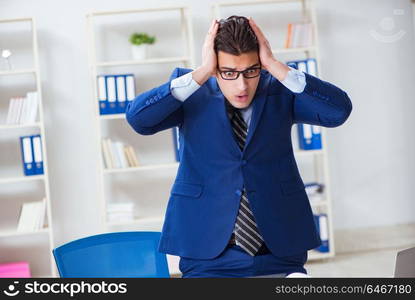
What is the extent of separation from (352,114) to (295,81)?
352cm

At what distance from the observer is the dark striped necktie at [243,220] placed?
56.5 inches

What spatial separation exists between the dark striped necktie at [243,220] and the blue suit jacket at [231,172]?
0.02 meters

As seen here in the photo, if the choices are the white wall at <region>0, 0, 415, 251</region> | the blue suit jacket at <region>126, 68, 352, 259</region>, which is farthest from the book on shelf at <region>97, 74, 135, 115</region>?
the blue suit jacket at <region>126, 68, 352, 259</region>

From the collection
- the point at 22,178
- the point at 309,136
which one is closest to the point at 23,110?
the point at 22,178

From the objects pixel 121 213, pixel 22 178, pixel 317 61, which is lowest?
pixel 121 213

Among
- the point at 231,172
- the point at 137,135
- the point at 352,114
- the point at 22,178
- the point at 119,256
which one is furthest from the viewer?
the point at 352,114

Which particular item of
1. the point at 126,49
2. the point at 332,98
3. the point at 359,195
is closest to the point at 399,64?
the point at 359,195

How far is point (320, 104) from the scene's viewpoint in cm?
150

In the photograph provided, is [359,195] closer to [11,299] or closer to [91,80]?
[91,80]

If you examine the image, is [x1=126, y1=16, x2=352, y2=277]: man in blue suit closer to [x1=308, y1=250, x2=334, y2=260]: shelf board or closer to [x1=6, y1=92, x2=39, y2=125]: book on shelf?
[x1=6, y1=92, x2=39, y2=125]: book on shelf

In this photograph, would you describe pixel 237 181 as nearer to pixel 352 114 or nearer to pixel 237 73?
pixel 237 73

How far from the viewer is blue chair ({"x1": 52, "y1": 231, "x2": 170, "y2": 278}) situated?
1.62 meters

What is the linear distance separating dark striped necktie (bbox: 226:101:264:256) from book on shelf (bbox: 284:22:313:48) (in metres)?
3.16

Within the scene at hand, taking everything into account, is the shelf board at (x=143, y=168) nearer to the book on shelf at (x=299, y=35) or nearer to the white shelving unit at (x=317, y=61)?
the white shelving unit at (x=317, y=61)
